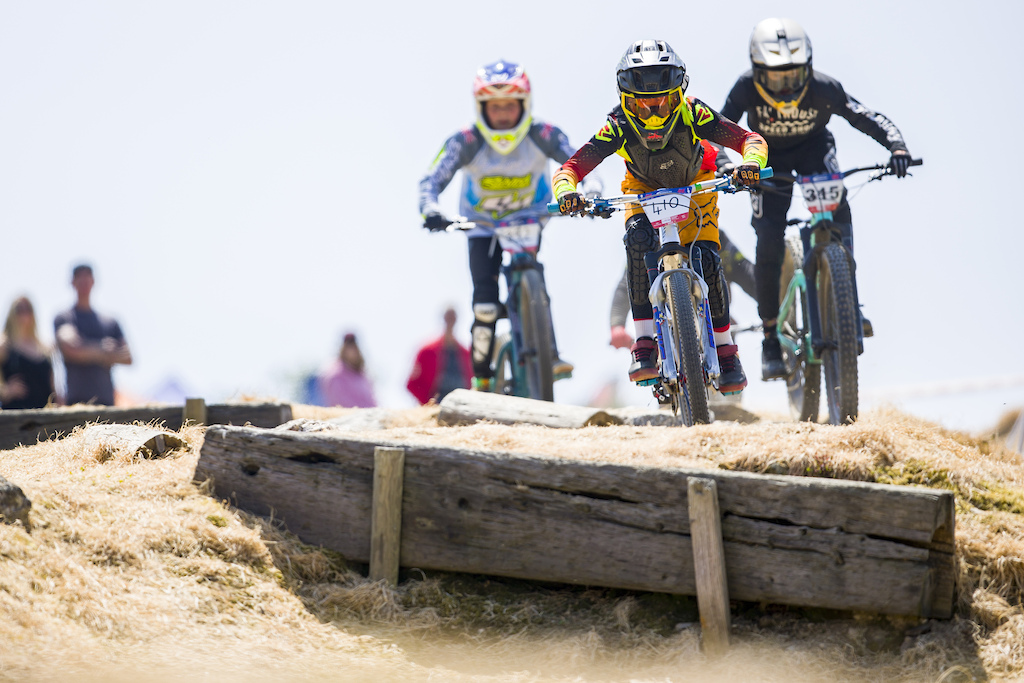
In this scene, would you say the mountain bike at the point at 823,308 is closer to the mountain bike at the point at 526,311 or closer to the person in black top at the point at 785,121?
the person in black top at the point at 785,121

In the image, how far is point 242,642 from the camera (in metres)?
4.30

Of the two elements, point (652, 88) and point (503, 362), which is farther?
point (503, 362)

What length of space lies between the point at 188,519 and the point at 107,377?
182 inches

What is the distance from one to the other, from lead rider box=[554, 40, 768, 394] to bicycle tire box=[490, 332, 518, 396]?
2231mm

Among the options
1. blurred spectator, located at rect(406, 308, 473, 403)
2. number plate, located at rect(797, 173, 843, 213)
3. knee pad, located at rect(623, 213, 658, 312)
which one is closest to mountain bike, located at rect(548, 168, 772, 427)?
knee pad, located at rect(623, 213, 658, 312)

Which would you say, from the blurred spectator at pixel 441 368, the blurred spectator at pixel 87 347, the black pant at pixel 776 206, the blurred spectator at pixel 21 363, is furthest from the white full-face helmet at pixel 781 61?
the blurred spectator at pixel 21 363

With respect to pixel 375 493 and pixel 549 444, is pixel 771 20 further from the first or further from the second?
pixel 375 493

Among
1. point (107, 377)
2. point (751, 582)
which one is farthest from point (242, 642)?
point (107, 377)

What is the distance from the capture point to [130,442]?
19.5 feet

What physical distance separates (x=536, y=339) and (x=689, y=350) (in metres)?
2.42

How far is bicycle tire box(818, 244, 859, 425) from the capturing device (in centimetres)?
688

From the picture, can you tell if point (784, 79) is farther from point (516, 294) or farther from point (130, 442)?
point (130, 442)

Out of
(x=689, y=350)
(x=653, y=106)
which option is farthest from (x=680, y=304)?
(x=653, y=106)

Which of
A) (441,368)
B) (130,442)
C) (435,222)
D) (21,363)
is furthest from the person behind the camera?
(441,368)
